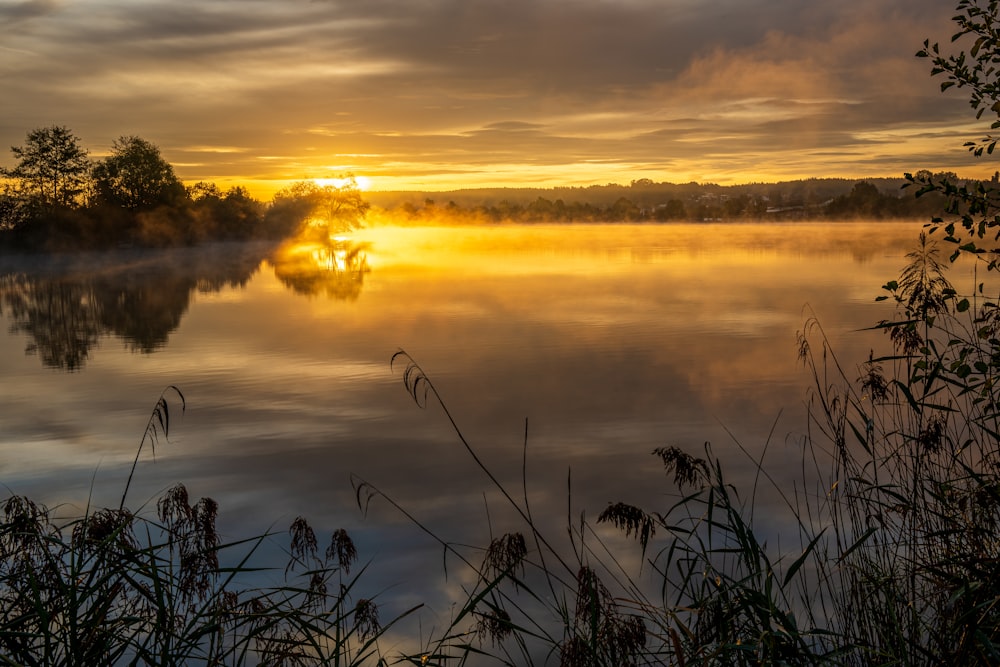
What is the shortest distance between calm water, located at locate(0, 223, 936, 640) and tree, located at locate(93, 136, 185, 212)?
104ft

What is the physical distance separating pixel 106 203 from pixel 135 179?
134 inches

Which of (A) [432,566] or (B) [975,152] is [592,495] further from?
(B) [975,152]

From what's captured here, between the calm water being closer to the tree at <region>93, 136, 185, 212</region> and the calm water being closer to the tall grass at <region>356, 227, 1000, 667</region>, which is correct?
the tall grass at <region>356, 227, 1000, 667</region>

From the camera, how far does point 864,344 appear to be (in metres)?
22.7

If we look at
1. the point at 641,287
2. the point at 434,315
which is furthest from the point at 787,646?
the point at 641,287

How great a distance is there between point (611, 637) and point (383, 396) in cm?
1428

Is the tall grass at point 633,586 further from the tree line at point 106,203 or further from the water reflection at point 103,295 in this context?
the tree line at point 106,203

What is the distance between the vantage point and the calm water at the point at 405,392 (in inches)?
445

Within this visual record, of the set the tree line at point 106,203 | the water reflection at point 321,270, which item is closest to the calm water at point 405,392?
the water reflection at point 321,270

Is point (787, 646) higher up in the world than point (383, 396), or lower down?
higher up

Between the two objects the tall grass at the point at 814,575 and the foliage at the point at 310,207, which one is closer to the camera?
the tall grass at the point at 814,575

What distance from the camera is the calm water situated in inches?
445

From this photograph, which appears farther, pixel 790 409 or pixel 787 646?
pixel 790 409

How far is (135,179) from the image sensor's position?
254 feet
